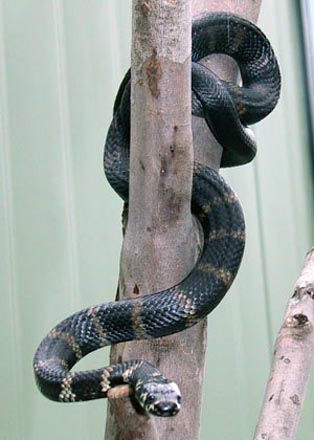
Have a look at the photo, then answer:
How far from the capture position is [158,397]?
0.92 m

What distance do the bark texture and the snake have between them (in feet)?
0.39

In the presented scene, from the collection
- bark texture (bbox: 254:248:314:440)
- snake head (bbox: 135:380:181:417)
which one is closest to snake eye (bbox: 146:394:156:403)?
snake head (bbox: 135:380:181:417)

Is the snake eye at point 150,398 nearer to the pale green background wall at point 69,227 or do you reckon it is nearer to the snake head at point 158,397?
the snake head at point 158,397

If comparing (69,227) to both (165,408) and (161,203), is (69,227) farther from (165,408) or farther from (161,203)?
(165,408)

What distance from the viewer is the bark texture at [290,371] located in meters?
1.09

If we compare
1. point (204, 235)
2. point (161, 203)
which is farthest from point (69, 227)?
point (161, 203)

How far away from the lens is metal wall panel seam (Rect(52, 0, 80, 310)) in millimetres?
2184

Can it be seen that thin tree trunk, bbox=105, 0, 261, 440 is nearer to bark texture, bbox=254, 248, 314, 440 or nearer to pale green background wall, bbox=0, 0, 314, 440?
bark texture, bbox=254, 248, 314, 440

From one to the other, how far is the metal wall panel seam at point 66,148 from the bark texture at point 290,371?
1.08 meters

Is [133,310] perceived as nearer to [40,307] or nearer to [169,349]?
[169,349]

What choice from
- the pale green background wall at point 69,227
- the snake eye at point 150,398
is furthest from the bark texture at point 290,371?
the pale green background wall at point 69,227

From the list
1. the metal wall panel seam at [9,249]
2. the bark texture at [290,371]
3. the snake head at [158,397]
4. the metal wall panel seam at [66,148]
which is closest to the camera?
the snake head at [158,397]

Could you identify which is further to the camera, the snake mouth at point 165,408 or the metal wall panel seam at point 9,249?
the metal wall panel seam at point 9,249

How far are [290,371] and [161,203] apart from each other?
1.09 feet
